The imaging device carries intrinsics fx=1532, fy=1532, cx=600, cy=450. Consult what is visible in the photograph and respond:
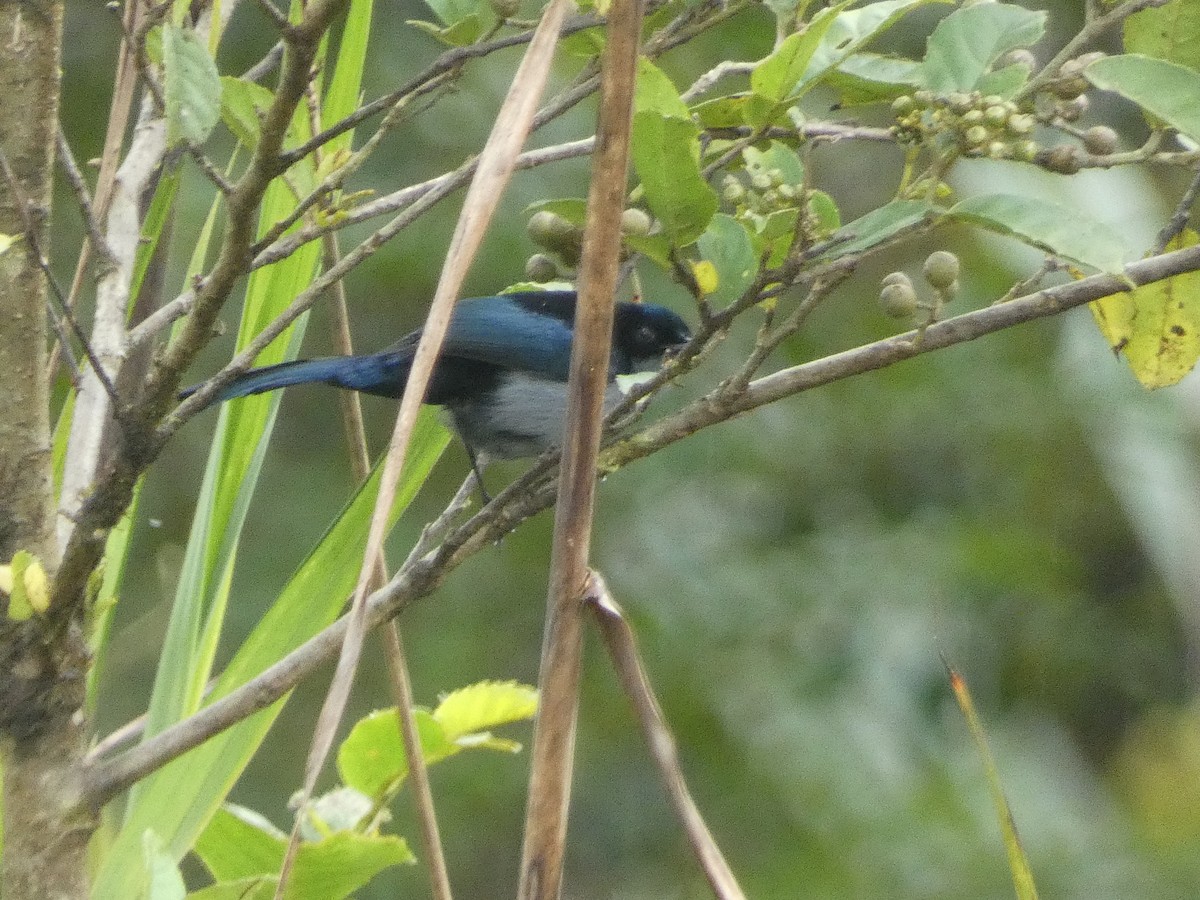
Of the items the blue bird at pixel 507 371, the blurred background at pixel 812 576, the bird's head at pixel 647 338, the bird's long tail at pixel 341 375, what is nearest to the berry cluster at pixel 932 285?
the bird's long tail at pixel 341 375

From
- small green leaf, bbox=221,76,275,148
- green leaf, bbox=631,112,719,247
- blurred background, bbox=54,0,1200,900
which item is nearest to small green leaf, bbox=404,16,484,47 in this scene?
Result: small green leaf, bbox=221,76,275,148

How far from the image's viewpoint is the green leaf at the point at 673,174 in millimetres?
1159

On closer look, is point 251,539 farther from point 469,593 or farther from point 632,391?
point 632,391

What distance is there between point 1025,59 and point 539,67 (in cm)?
54

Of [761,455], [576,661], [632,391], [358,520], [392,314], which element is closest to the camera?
[576,661]

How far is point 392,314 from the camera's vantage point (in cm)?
480

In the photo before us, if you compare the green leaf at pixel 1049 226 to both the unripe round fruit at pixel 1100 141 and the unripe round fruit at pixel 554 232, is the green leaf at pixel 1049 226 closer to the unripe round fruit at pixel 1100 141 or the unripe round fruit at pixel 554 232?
the unripe round fruit at pixel 1100 141

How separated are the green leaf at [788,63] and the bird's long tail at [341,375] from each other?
2.40 feet

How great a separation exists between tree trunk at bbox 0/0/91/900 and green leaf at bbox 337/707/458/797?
0.27 m

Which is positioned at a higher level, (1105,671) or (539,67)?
(539,67)

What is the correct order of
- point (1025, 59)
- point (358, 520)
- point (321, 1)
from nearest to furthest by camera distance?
point (321, 1) → point (1025, 59) → point (358, 520)

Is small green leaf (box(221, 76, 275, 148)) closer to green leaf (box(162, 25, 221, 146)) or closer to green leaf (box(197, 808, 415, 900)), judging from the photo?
green leaf (box(162, 25, 221, 146))

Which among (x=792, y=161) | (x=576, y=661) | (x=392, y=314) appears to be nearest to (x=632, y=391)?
(x=792, y=161)

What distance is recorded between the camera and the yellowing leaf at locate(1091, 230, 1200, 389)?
57.9 inches
